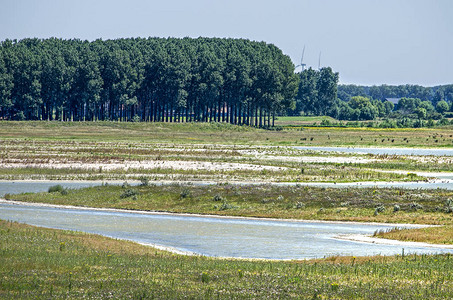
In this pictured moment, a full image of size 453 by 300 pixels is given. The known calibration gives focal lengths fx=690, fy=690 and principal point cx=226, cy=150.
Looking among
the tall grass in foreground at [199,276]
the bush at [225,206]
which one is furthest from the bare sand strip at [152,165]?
the tall grass in foreground at [199,276]

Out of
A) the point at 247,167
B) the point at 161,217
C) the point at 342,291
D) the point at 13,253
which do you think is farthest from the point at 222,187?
the point at 342,291

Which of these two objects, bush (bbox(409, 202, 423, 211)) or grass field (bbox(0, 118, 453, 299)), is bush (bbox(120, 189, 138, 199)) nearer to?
grass field (bbox(0, 118, 453, 299))

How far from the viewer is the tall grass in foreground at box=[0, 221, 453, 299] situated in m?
22.9

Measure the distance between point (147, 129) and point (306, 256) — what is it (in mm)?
139564

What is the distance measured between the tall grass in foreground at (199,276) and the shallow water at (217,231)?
536cm

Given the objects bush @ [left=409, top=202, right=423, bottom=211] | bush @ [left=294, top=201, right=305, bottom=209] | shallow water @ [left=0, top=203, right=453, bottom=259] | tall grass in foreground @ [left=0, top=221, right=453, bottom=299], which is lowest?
shallow water @ [left=0, top=203, right=453, bottom=259]

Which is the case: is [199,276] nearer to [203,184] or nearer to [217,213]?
[217,213]

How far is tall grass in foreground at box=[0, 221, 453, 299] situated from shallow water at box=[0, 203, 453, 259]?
536 cm

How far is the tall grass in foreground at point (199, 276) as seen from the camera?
75.1 feet

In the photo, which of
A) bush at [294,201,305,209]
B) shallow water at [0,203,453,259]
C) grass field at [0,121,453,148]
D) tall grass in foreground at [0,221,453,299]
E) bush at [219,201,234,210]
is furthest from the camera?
A: grass field at [0,121,453,148]

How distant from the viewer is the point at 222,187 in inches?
2442

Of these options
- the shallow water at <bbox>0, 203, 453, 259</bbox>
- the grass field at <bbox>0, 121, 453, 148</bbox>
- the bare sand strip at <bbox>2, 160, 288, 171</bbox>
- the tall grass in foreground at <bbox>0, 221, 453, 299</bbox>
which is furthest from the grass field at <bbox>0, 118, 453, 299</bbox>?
the grass field at <bbox>0, 121, 453, 148</bbox>

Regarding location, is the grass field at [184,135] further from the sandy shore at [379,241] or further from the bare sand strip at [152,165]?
the sandy shore at [379,241]

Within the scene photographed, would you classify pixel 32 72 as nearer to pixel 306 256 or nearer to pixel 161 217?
pixel 161 217
